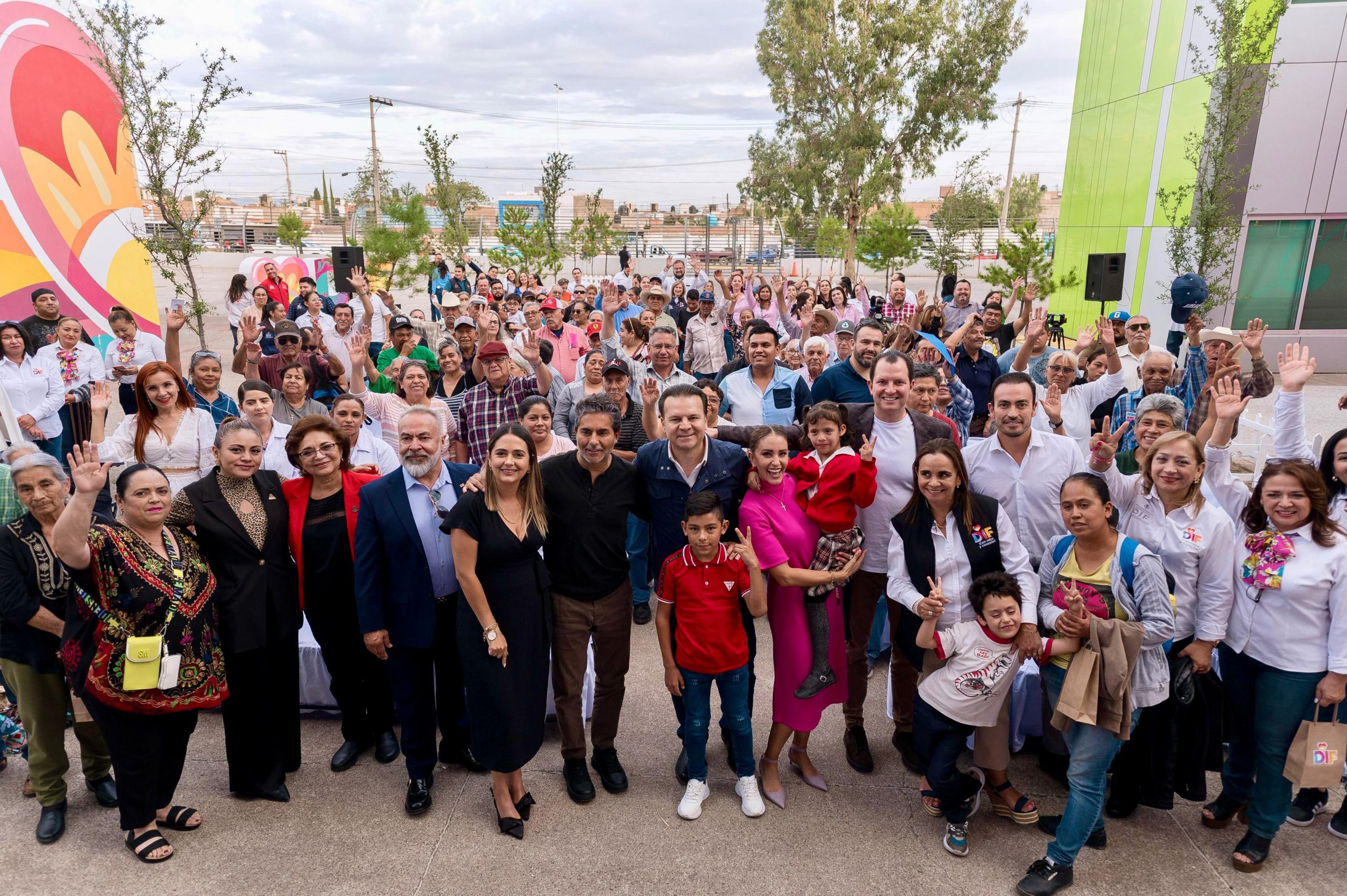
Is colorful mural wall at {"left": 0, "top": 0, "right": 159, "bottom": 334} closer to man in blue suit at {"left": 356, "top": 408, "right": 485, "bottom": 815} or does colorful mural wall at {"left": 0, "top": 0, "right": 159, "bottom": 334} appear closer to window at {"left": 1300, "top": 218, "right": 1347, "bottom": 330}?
man in blue suit at {"left": 356, "top": 408, "right": 485, "bottom": 815}

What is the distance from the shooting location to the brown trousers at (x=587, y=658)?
11.8 ft

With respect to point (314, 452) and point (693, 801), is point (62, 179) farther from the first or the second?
point (693, 801)

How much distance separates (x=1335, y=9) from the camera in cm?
1282

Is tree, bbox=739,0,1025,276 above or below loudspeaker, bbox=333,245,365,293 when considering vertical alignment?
above

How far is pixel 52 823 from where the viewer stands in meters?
3.45

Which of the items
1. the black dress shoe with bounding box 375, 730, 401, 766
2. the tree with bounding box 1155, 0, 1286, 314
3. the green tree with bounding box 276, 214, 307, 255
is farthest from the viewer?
the green tree with bounding box 276, 214, 307, 255

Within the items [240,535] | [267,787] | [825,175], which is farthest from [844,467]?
[825,175]

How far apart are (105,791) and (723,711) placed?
2916 millimetres

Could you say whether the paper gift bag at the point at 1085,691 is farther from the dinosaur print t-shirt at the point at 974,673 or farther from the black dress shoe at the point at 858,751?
the black dress shoe at the point at 858,751

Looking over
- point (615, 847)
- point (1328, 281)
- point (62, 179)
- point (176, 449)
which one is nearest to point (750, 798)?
point (615, 847)

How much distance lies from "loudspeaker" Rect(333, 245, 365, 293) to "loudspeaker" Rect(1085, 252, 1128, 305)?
35.3 ft

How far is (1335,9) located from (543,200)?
16897mm

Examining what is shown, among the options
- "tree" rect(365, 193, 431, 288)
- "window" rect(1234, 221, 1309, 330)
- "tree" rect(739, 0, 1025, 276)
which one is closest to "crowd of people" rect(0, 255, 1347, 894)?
"window" rect(1234, 221, 1309, 330)

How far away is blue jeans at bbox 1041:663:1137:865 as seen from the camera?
3051 mm
